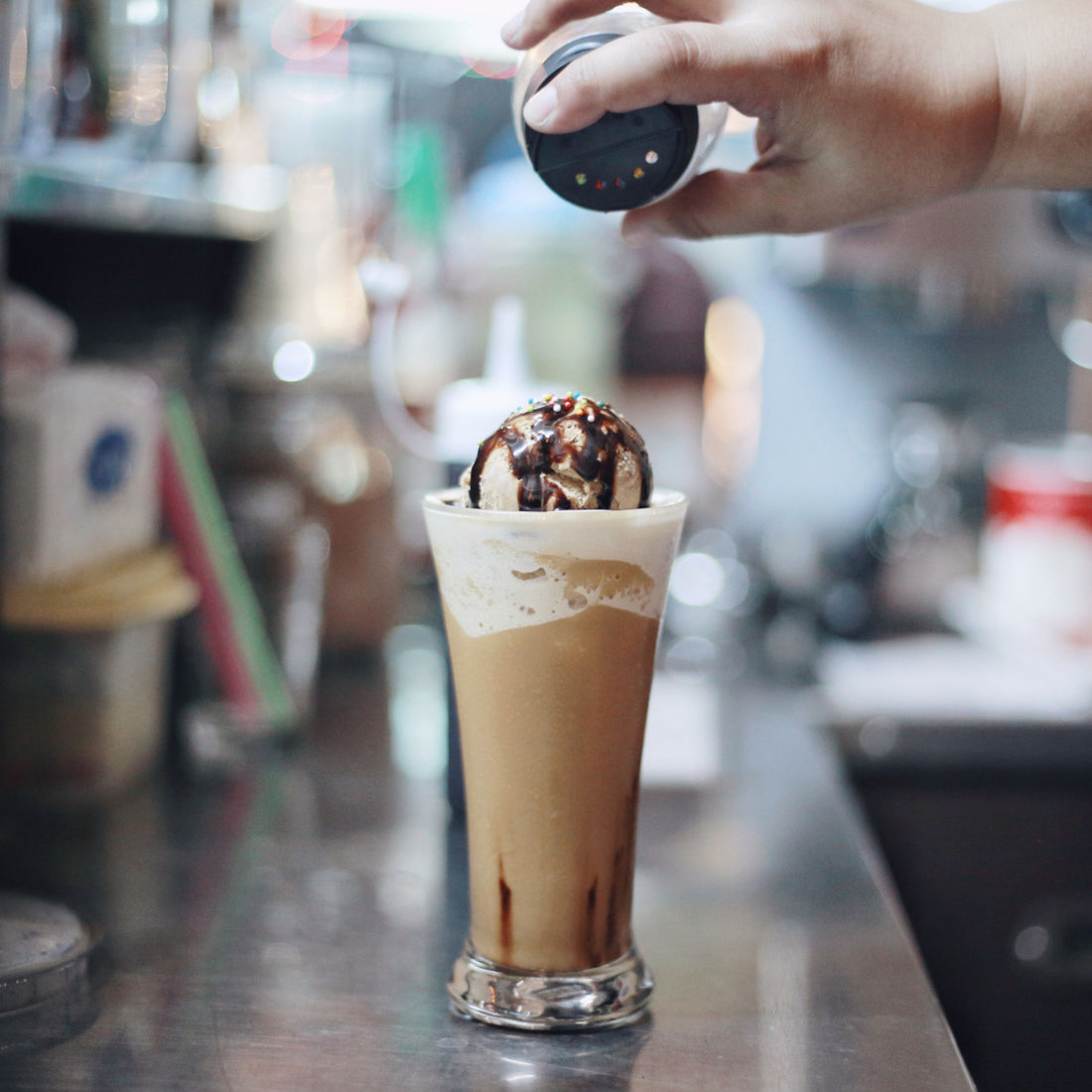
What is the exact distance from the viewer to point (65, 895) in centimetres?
96

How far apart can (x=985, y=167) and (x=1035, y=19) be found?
0.31ft

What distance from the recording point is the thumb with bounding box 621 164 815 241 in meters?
0.90

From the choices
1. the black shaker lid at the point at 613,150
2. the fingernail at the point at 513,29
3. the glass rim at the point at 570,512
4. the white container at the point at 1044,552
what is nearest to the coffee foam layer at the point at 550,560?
the glass rim at the point at 570,512

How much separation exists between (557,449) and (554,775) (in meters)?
0.19

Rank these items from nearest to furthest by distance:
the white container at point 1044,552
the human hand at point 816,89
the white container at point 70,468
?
the human hand at point 816,89
the white container at point 70,468
the white container at point 1044,552

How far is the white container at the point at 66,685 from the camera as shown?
1.14 meters

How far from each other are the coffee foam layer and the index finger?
0.29 meters

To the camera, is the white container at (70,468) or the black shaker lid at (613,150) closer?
the black shaker lid at (613,150)

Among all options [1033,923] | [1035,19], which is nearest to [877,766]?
[1033,923]

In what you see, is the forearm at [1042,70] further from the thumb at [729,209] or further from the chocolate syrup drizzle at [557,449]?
the chocolate syrup drizzle at [557,449]

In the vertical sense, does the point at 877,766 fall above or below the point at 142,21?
below

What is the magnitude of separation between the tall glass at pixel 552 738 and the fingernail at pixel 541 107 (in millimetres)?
228

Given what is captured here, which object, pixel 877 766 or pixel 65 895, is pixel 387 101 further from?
pixel 65 895

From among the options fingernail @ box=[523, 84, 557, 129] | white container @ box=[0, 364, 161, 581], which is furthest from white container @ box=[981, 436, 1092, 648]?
fingernail @ box=[523, 84, 557, 129]
